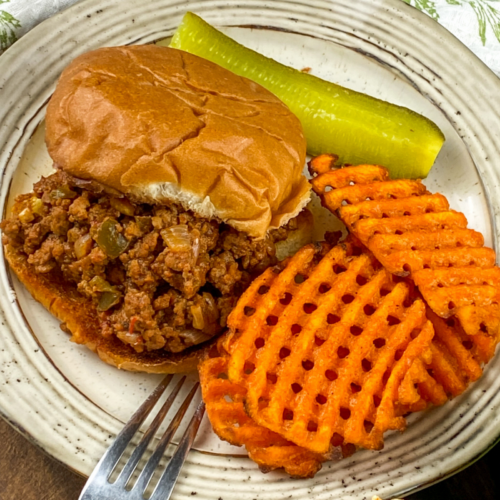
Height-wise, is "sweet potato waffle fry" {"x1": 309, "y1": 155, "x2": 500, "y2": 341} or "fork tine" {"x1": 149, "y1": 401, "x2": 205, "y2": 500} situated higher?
"sweet potato waffle fry" {"x1": 309, "y1": 155, "x2": 500, "y2": 341}

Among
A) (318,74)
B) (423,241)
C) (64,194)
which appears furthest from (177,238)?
(318,74)

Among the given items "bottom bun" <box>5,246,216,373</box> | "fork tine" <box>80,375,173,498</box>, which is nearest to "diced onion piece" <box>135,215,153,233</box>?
"bottom bun" <box>5,246,216,373</box>

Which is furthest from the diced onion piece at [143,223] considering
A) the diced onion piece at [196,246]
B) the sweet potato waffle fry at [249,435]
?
the sweet potato waffle fry at [249,435]

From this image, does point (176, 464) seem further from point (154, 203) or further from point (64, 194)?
point (64, 194)

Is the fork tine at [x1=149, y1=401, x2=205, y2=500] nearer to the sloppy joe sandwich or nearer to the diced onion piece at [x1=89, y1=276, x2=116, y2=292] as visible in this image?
the sloppy joe sandwich

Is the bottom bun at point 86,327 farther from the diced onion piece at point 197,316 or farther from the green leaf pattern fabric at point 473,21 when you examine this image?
the green leaf pattern fabric at point 473,21

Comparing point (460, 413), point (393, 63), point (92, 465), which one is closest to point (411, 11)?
point (393, 63)
